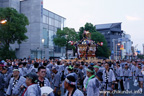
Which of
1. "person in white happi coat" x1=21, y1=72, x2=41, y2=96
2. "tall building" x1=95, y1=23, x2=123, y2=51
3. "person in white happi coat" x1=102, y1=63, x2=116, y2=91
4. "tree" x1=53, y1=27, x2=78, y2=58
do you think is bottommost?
"person in white happi coat" x1=102, y1=63, x2=116, y2=91

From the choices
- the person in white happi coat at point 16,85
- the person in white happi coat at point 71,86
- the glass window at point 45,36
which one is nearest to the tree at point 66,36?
the glass window at point 45,36

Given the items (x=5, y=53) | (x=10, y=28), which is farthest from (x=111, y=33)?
(x=5, y=53)

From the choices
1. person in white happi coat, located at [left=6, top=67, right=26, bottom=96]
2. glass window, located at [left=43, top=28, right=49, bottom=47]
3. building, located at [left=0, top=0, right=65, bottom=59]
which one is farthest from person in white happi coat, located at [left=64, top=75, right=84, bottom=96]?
glass window, located at [left=43, top=28, right=49, bottom=47]

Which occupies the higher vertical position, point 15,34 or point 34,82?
point 15,34

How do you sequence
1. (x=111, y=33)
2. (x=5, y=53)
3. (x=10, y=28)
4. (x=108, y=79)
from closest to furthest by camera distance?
(x=108, y=79), (x=10, y=28), (x=5, y=53), (x=111, y=33)

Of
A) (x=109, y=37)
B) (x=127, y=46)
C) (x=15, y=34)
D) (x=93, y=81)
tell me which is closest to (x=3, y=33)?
(x=15, y=34)

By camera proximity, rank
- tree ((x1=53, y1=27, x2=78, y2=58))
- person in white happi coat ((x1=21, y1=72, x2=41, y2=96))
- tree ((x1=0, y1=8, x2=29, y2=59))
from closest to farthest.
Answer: person in white happi coat ((x1=21, y1=72, x2=41, y2=96)) → tree ((x1=0, y1=8, x2=29, y2=59)) → tree ((x1=53, y1=27, x2=78, y2=58))

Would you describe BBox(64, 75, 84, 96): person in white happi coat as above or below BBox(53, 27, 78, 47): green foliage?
below

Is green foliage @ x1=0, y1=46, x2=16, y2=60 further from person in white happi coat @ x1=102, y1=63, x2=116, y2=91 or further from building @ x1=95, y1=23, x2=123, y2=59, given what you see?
building @ x1=95, y1=23, x2=123, y2=59

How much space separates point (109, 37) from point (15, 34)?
6225 cm

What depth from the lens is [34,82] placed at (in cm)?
389

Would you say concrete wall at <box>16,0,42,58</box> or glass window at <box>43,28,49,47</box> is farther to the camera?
glass window at <box>43,28,49,47</box>

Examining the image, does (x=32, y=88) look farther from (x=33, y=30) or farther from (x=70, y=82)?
(x=33, y=30)

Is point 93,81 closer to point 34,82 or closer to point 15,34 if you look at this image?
point 34,82
